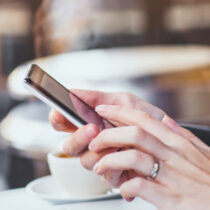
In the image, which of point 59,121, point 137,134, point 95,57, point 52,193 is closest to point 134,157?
point 137,134

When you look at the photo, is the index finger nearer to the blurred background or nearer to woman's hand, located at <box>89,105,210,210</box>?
woman's hand, located at <box>89,105,210,210</box>

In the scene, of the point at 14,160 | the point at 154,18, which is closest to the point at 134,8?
the point at 154,18

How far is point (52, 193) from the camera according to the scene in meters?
0.70

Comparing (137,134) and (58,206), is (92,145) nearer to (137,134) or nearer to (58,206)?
(137,134)

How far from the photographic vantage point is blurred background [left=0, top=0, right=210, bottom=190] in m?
2.12

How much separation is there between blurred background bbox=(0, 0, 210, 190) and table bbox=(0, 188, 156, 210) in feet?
3.41

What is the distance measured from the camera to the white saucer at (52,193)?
0.66 meters

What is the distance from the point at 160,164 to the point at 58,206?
0.72 ft

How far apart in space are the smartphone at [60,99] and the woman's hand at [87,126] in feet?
0.05

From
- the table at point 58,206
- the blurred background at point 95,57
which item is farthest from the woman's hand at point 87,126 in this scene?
the blurred background at point 95,57

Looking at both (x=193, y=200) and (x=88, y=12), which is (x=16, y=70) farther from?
(x=193, y=200)

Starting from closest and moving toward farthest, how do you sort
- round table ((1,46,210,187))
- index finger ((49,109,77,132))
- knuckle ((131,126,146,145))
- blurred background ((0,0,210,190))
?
knuckle ((131,126,146,145))
index finger ((49,109,77,132))
blurred background ((0,0,210,190))
round table ((1,46,210,187))

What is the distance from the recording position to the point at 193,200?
0.49 m

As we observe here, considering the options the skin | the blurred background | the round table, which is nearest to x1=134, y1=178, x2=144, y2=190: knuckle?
the skin
